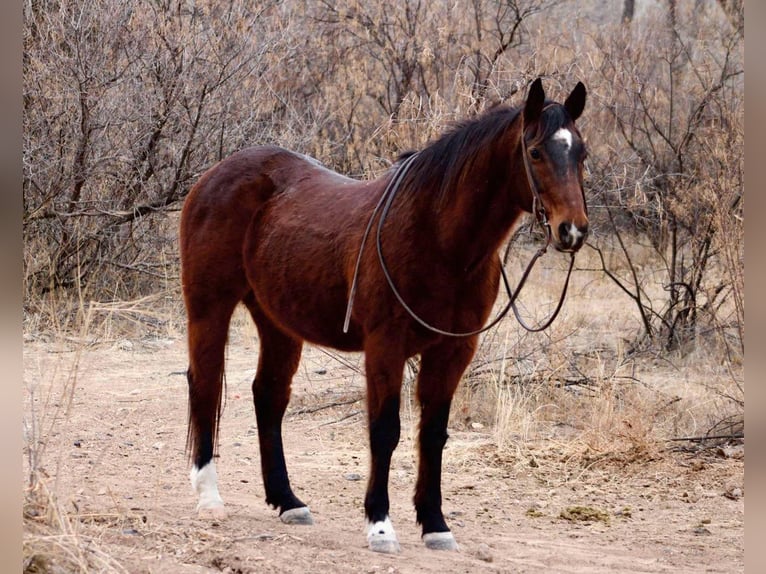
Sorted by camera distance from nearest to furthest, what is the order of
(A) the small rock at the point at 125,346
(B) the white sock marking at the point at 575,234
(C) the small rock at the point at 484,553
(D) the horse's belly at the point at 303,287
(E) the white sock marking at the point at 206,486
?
(B) the white sock marking at the point at 575,234 → (C) the small rock at the point at 484,553 → (D) the horse's belly at the point at 303,287 → (E) the white sock marking at the point at 206,486 → (A) the small rock at the point at 125,346

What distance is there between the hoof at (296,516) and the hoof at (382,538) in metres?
0.61

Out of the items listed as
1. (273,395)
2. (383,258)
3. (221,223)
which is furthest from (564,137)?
(273,395)

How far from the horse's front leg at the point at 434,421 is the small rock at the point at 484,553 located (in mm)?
121

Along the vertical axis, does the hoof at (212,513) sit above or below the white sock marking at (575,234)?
below

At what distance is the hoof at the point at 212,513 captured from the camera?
4715 millimetres

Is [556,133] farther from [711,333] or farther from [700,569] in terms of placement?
[711,333]

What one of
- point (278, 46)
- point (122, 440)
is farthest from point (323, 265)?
point (278, 46)

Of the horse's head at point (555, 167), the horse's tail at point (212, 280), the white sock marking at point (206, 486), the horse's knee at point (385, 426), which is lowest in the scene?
the white sock marking at point (206, 486)

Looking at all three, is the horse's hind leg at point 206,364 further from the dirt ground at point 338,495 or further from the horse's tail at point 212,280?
the dirt ground at point 338,495

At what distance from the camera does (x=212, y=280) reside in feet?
16.8

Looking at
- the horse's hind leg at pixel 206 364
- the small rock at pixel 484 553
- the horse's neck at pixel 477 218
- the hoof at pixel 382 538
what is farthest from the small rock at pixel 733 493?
the horse's hind leg at pixel 206 364

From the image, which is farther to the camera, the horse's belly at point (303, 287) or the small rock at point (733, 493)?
the small rock at point (733, 493)

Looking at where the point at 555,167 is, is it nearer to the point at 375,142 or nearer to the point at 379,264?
the point at 379,264

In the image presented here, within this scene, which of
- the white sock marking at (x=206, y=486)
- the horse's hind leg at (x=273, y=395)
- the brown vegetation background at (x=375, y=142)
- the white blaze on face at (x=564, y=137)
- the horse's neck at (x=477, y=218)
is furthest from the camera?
the brown vegetation background at (x=375, y=142)
